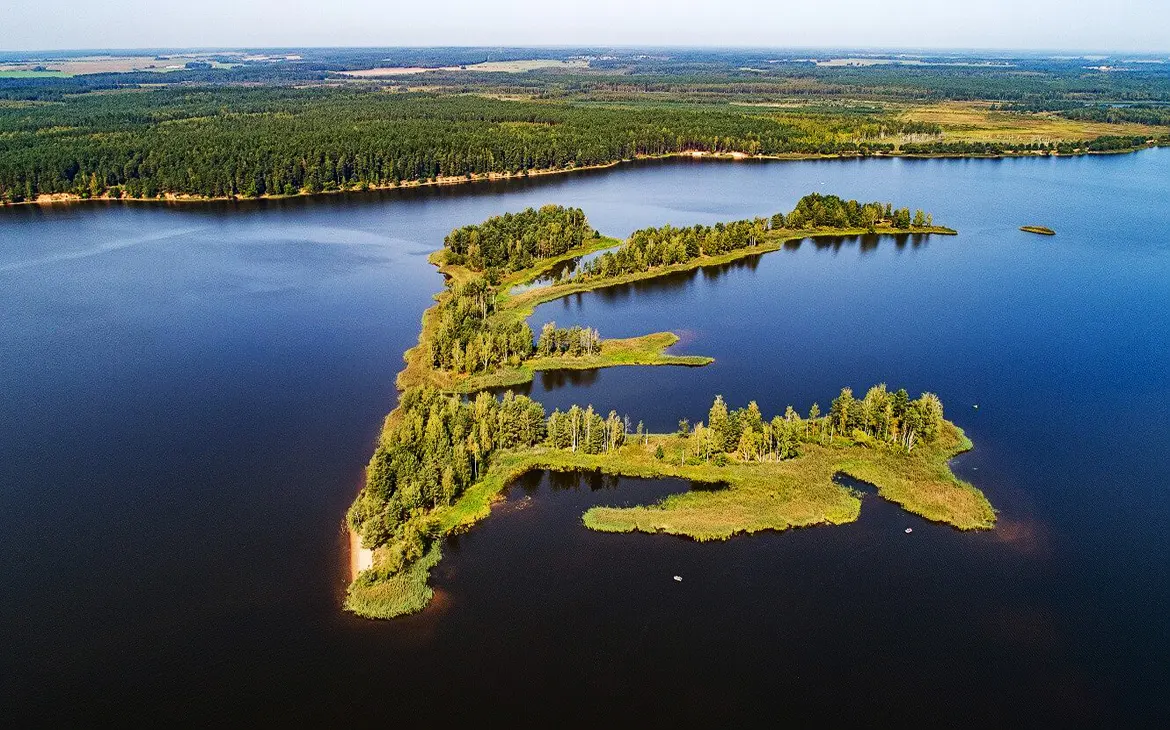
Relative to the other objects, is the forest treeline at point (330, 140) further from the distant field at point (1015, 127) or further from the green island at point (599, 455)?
the green island at point (599, 455)

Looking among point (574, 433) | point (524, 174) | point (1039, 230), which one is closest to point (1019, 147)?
point (1039, 230)

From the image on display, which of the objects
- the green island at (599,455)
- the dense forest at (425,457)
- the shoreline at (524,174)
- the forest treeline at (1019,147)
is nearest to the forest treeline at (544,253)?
the green island at (599,455)

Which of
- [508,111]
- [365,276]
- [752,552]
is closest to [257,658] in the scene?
[752,552]

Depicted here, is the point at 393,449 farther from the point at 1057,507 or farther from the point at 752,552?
the point at 1057,507

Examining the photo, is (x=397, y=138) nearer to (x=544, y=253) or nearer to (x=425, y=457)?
(x=544, y=253)

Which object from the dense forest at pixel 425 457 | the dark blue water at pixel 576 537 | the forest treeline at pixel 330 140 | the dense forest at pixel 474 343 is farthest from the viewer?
the forest treeline at pixel 330 140

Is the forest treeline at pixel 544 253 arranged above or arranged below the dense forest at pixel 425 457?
above
